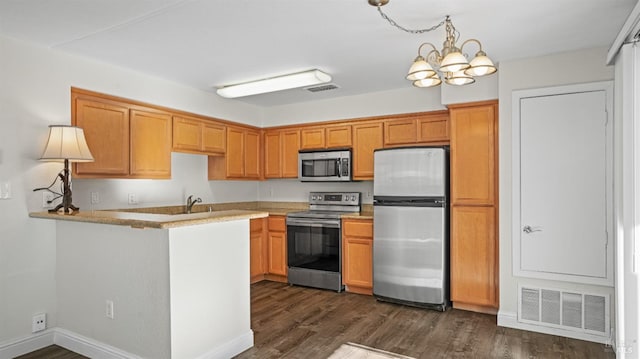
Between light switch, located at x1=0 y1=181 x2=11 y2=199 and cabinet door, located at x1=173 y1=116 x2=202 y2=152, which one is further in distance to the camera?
cabinet door, located at x1=173 y1=116 x2=202 y2=152

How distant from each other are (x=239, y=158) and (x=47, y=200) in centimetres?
234

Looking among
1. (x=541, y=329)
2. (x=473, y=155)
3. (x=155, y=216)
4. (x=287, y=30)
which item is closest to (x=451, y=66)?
(x=287, y=30)

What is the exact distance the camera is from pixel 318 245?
15.5ft

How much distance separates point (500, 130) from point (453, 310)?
182 cm

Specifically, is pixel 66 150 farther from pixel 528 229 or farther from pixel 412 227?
pixel 528 229

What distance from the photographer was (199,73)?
3832mm

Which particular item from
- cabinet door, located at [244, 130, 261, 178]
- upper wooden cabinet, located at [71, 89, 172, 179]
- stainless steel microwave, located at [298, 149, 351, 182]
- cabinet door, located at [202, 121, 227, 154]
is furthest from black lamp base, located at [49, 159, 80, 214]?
stainless steel microwave, located at [298, 149, 351, 182]

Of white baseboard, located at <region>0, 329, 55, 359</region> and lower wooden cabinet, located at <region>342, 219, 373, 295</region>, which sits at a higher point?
lower wooden cabinet, located at <region>342, 219, 373, 295</region>

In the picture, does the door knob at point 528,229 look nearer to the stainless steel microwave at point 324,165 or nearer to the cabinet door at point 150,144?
the stainless steel microwave at point 324,165

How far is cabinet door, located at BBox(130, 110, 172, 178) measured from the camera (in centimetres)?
379

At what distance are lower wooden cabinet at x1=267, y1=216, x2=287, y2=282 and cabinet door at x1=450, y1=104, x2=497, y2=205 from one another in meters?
2.19

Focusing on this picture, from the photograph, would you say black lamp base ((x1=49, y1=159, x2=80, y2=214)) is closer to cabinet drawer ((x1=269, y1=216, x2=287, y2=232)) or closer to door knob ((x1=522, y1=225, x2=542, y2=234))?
cabinet drawer ((x1=269, y1=216, x2=287, y2=232))

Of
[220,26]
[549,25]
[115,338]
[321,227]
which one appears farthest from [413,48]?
[115,338]

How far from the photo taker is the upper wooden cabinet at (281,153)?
530 cm
